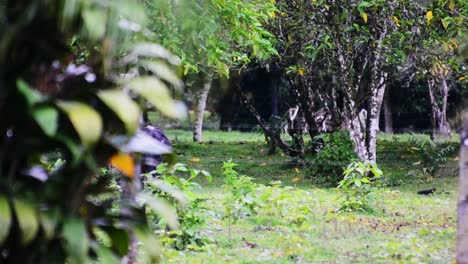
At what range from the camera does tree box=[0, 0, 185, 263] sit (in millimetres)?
2383

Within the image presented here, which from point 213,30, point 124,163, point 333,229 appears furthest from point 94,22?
point 213,30

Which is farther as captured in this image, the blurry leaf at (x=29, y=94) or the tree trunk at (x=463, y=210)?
the tree trunk at (x=463, y=210)

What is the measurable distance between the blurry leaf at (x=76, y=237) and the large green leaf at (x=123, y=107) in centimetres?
34

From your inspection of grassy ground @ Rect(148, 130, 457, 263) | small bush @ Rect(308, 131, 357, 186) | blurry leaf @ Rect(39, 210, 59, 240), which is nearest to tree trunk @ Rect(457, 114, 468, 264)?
blurry leaf @ Rect(39, 210, 59, 240)

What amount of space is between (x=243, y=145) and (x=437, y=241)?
461 inches

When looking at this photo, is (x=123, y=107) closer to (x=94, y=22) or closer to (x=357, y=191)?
(x=94, y=22)

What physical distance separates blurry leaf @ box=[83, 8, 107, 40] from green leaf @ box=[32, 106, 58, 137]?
265 millimetres

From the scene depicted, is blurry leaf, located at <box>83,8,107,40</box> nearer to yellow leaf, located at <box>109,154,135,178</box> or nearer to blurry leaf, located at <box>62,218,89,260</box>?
yellow leaf, located at <box>109,154,135,178</box>

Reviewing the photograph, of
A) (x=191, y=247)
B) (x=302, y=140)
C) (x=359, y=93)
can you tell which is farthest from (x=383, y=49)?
(x=191, y=247)

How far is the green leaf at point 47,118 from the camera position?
7.54ft

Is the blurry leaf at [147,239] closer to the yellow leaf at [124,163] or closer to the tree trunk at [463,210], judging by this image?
the yellow leaf at [124,163]

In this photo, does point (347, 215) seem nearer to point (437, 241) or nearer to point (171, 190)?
point (437, 241)

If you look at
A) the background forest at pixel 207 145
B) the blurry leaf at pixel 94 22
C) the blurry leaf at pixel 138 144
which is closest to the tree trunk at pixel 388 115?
the background forest at pixel 207 145

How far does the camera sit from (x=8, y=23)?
8.24ft
